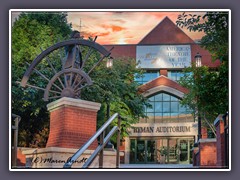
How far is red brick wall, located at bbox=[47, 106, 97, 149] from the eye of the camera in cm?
824

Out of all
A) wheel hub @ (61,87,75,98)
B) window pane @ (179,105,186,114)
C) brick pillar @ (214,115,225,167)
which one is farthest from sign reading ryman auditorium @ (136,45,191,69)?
wheel hub @ (61,87,75,98)

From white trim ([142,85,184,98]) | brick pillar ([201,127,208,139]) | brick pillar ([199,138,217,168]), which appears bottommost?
brick pillar ([199,138,217,168])

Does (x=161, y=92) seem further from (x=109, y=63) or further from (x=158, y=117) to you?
(x=109, y=63)

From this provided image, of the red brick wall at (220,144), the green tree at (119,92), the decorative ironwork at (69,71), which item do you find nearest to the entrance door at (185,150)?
the red brick wall at (220,144)

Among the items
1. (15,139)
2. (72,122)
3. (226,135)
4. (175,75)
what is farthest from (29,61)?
(226,135)

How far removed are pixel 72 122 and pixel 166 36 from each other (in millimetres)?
2405

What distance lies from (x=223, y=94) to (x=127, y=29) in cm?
186

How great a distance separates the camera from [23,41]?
989 cm

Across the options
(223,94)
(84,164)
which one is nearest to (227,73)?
(223,94)

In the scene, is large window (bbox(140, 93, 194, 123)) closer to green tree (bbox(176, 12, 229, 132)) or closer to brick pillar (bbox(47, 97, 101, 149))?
green tree (bbox(176, 12, 229, 132))

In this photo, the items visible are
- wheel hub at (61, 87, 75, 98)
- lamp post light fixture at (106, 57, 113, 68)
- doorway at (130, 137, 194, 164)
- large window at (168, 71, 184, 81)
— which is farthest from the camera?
lamp post light fixture at (106, 57, 113, 68)

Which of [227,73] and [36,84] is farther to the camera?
[36,84]

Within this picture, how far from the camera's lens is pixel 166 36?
971cm

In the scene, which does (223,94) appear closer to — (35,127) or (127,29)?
(127,29)
